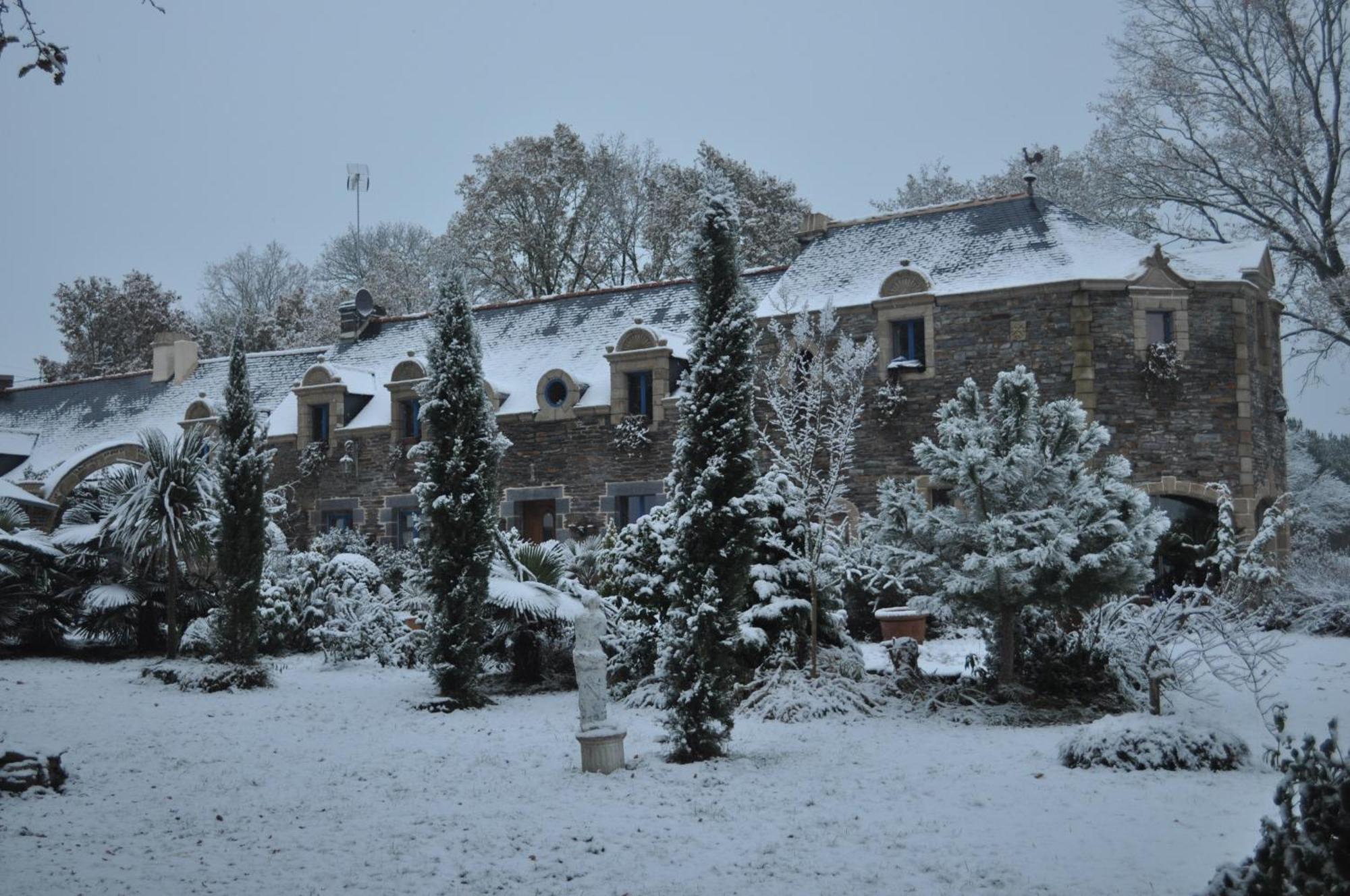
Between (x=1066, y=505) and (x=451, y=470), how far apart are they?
6378 millimetres

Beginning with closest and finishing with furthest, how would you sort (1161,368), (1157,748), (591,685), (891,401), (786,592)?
(1157,748), (591,685), (786,592), (1161,368), (891,401)

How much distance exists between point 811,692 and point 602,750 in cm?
349

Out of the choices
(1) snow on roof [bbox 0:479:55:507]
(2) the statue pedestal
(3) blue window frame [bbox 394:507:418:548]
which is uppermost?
(1) snow on roof [bbox 0:479:55:507]

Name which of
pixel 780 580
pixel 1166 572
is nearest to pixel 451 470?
pixel 780 580

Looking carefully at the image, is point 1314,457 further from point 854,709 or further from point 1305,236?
point 854,709

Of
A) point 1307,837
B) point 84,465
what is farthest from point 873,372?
point 1307,837

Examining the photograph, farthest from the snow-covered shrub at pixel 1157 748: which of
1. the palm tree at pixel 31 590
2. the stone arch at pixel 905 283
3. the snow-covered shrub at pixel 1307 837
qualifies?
the palm tree at pixel 31 590

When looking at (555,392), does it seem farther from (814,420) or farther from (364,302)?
(364,302)

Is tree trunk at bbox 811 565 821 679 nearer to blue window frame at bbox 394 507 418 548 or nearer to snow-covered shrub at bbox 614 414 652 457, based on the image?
snow-covered shrub at bbox 614 414 652 457

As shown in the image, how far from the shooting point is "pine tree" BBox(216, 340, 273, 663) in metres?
14.3

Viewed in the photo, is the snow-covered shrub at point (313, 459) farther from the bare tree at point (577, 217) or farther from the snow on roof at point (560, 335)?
the bare tree at point (577, 217)

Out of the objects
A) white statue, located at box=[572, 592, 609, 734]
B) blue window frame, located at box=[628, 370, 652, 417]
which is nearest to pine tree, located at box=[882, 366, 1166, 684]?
white statue, located at box=[572, 592, 609, 734]

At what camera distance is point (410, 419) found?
23.9 metres

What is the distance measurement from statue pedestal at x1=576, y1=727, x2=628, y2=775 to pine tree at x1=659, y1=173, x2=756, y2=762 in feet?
1.80
